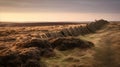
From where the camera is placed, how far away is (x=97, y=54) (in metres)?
15.1

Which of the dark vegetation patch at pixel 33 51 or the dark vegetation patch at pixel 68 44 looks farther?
the dark vegetation patch at pixel 68 44

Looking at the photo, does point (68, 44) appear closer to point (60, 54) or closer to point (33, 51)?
point (60, 54)

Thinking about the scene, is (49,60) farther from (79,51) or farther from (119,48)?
(119,48)

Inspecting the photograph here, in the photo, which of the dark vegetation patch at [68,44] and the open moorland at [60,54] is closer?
the open moorland at [60,54]

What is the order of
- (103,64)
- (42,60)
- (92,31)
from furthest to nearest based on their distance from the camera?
(92,31), (42,60), (103,64)

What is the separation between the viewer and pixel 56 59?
46.8 feet

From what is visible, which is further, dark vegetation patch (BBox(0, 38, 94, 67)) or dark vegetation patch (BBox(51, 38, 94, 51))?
dark vegetation patch (BBox(51, 38, 94, 51))

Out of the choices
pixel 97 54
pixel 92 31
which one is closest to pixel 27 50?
pixel 97 54

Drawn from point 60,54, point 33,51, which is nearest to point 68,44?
Answer: point 60,54

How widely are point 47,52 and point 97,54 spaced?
9.96 feet

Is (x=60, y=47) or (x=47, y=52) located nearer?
(x=47, y=52)

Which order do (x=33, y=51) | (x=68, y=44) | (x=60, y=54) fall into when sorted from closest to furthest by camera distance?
1. (x=33, y=51)
2. (x=60, y=54)
3. (x=68, y=44)

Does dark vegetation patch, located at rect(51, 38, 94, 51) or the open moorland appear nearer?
the open moorland

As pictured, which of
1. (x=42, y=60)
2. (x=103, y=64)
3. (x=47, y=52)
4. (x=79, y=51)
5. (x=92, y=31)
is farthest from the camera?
(x=92, y=31)
